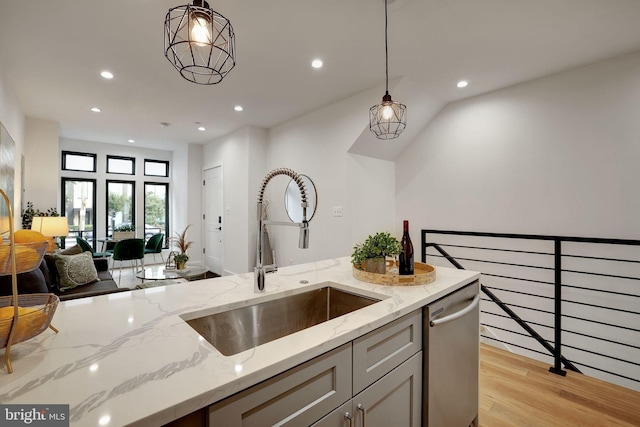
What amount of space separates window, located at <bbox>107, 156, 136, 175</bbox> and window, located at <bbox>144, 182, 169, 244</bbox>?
44 cm

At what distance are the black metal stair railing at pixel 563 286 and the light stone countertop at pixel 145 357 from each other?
236 centimetres

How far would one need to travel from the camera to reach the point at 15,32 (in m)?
2.31

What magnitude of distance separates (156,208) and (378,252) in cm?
696

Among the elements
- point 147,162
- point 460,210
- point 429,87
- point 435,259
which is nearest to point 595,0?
point 429,87

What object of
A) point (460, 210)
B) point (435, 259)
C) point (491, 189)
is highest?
point (491, 189)

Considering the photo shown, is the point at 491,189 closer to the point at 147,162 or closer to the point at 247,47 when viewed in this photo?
the point at 247,47

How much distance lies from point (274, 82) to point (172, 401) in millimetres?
3202

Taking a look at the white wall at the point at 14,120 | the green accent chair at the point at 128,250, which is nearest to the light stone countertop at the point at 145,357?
the white wall at the point at 14,120

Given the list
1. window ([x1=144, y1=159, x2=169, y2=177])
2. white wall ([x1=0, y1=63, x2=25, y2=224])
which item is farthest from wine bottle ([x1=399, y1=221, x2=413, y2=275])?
window ([x1=144, y1=159, x2=169, y2=177])

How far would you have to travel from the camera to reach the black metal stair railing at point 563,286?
2.53 meters

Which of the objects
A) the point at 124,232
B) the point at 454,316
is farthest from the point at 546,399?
the point at 124,232

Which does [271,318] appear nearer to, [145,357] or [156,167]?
[145,357]

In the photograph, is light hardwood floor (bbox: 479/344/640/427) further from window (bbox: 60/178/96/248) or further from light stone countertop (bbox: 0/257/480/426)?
window (bbox: 60/178/96/248)

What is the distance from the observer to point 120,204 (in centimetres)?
657
